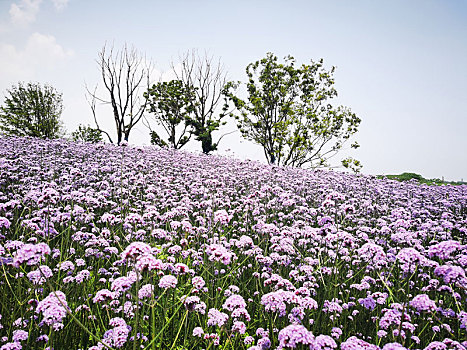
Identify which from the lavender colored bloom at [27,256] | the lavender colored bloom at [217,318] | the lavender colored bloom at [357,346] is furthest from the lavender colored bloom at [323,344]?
the lavender colored bloom at [27,256]

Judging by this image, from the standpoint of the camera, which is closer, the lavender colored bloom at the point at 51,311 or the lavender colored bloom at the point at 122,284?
the lavender colored bloom at the point at 51,311

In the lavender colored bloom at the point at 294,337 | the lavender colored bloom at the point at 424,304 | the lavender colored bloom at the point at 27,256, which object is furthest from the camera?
the lavender colored bloom at the point at 424,304

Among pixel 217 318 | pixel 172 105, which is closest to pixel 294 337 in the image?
pixel 217 318

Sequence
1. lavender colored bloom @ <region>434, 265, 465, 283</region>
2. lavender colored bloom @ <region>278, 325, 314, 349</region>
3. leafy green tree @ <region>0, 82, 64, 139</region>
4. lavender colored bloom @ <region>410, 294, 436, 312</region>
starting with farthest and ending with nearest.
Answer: leafy green tree @ <region>0, 82, 64, 139</region>, lavender colored bloom @ <region>434, 265, 465, 283</region>, lavender colored bloom @ <region>410, 294, 436, 312</region>, lavender colored bloom @ <region>278, 325, 314, 349</region>

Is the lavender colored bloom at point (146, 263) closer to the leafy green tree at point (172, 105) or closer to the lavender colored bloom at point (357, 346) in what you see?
the lavender colored bloom at point (357, 346)

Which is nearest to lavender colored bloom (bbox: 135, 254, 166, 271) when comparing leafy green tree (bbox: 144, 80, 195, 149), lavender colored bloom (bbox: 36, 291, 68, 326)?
lavender colored bloom (bbox: 36, 291, 68, 326)

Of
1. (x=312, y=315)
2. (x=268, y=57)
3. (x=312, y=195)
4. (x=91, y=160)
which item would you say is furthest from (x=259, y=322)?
(x=268, y=57)

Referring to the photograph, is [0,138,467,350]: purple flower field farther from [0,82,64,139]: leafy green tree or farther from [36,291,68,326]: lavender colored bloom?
[0,82,64,139]: leafy green tree

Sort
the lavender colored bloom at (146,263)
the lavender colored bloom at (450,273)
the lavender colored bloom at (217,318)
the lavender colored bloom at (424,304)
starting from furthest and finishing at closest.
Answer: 1. the lavender colored bloom at (450,273)
2. the lavender colored bloom at (424,304)
3. the lavender colored bloom at (217,318)
4. the lavender colored bloom at (146,263)

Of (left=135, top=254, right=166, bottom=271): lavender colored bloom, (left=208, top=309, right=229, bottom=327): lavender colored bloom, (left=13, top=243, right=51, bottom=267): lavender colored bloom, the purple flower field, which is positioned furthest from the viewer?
(left=208, top=309, right=229, bottom=327): lavender colored bloom

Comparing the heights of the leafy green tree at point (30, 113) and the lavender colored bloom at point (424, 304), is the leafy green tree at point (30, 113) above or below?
above

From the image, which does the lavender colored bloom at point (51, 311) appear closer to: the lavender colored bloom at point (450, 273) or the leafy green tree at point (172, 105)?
the lavender colored bloom at point (450, 273)

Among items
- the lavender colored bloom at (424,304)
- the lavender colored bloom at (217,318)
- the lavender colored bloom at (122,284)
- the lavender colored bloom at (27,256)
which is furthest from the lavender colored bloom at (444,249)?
the lavender colored bloom at (27,256)

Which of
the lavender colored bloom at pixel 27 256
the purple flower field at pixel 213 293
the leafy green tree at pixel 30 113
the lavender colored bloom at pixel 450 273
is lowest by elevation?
the purple flower field at pixel 213 293
